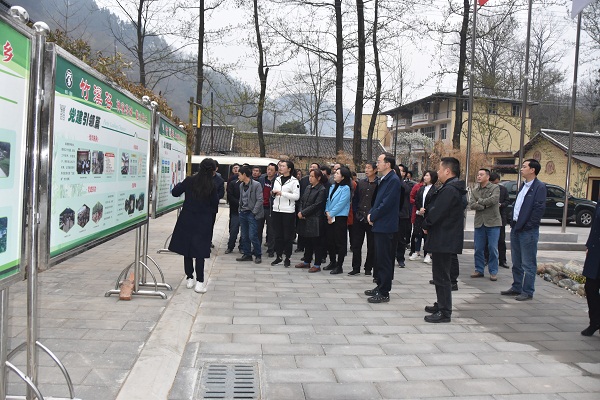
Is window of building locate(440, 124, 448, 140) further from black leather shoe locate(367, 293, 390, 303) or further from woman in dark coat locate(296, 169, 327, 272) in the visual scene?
black leather shoe locate(367, 293, 390, 303)

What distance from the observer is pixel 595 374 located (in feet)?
12.9

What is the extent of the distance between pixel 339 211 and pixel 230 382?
4572mm

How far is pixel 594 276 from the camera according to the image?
4891 mm

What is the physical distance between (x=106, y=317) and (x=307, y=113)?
3178 cm

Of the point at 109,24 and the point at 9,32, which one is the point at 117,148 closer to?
the point at 9,32

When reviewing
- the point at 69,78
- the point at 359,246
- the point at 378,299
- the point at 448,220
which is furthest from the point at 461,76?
the point at 69,78

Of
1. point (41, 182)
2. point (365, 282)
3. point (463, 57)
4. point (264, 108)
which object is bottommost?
point (365, 282)

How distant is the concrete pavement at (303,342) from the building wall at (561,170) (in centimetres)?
2338

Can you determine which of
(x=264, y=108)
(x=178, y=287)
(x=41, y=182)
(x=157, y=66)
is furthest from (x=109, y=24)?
(x=41, y=182)

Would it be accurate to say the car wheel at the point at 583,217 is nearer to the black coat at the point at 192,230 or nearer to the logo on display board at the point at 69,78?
the black coat at the point at 192,230

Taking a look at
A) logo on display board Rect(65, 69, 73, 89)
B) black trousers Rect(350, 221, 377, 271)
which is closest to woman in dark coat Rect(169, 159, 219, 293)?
black trousers Rect(350, 221, 377, 271)

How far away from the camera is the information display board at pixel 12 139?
2242 millimetres

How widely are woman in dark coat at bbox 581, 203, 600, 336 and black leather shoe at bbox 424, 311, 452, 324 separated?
1.33 metres

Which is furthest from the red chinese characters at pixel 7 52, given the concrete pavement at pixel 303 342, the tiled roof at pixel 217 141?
the tiled roof at pixel 217 141
